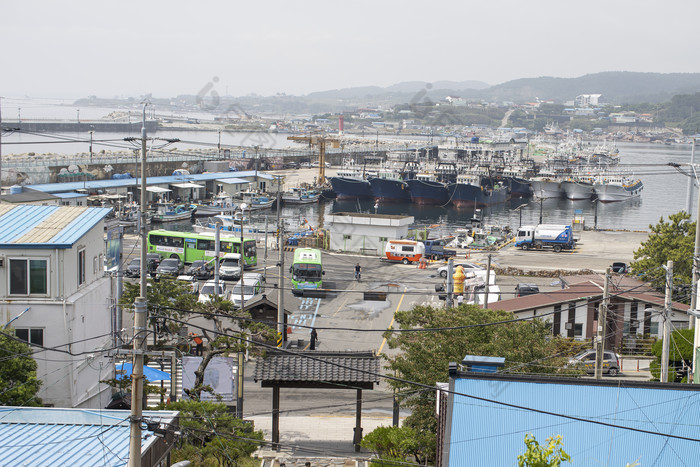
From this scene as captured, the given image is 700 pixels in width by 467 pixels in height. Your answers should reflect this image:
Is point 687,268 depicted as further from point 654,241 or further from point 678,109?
point 678,109

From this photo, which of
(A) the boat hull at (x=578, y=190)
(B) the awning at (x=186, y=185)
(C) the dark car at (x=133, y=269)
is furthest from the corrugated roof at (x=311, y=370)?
(A) the boat hull at (x=578, y=190)

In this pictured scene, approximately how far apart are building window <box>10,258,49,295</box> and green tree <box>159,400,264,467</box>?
104 inches

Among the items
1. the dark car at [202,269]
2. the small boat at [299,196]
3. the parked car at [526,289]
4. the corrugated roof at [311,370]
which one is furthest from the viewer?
the small boat at [299,196]

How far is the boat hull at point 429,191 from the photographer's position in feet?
189

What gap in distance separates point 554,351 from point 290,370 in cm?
402

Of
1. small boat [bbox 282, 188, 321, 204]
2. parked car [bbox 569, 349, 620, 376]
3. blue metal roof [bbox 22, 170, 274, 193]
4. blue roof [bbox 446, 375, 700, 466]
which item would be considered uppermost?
blue roof [bbox 446, 375, 700, 466]

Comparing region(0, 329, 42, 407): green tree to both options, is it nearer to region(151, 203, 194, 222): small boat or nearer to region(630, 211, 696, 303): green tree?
region(630, 211, 696, 303): green tree

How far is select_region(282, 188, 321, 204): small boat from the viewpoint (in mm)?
52234

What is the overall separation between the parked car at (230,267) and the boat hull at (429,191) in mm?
35736

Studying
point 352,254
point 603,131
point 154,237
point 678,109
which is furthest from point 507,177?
point 678,109

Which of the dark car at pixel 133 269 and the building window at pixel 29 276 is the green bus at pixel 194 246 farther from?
the building window at pixel 29 276

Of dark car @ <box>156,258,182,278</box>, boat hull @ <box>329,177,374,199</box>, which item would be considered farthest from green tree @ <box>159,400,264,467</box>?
boat hull @ <box>329,177,374,199</box>

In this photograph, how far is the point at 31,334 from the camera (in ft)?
30.8

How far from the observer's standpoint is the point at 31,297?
946 centimetres
